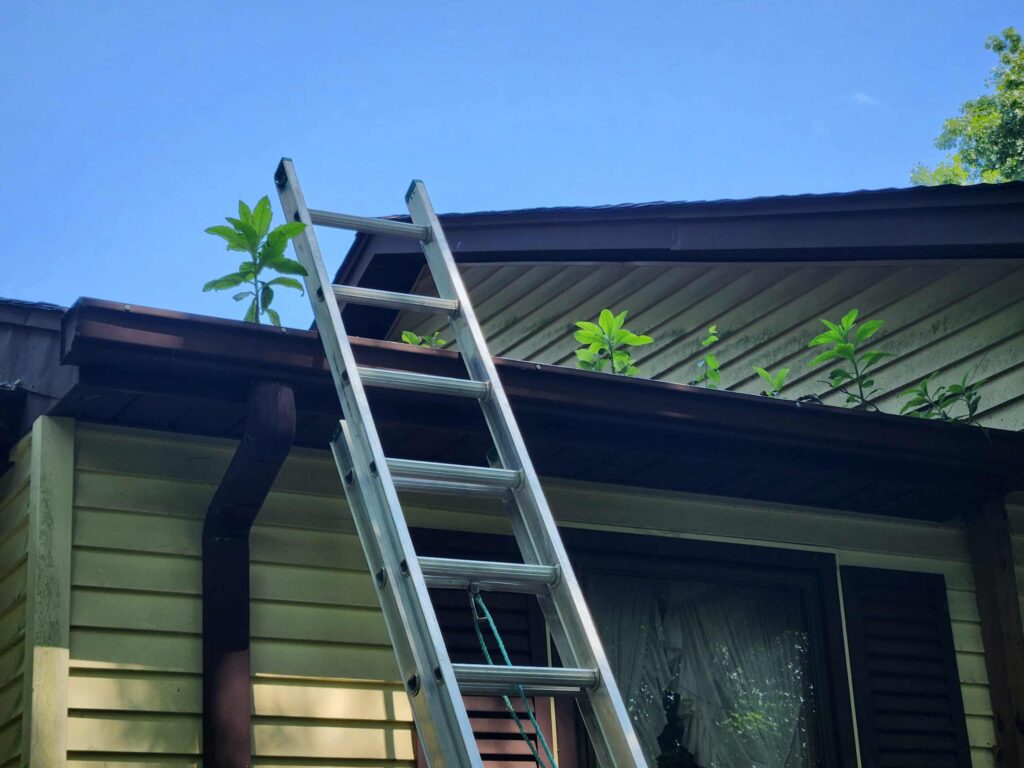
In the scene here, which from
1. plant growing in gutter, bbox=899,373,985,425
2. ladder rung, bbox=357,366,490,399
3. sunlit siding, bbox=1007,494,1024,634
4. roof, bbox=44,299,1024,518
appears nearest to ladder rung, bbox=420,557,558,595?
ladder rung, bbox=357,366,490,399

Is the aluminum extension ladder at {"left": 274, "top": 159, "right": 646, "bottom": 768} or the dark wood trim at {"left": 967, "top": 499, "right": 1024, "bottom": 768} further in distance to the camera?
the dark wood trim at {"left": 967, "top": 499, "right": 1024, "bottom": 768}

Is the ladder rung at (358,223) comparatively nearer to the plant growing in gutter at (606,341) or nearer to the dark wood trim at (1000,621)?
the plant growing in gutter at (606,341)

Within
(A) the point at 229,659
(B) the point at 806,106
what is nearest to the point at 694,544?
(A) the point at 229,659

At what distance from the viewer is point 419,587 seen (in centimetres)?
340

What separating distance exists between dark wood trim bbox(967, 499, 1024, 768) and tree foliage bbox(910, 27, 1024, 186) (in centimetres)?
2031

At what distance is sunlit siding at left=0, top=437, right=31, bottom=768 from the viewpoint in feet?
14.0

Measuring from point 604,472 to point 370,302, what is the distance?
1315mm

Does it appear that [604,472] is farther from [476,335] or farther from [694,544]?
[476,335]

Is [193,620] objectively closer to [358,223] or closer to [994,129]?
[358,223]

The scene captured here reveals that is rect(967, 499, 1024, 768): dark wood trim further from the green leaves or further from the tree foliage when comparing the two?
the tree foliage

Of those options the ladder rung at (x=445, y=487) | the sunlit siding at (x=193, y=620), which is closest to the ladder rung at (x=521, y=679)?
the ladder rung at (x=445, y=487)

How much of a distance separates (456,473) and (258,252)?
1.39 metres

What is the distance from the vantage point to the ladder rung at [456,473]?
152 inches

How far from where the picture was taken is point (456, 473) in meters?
3.93
